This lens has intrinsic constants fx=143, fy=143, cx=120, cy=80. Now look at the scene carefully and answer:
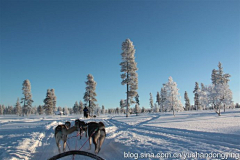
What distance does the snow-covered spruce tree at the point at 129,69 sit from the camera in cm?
2761

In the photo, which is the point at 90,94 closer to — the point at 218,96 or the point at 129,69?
the point at 129,69

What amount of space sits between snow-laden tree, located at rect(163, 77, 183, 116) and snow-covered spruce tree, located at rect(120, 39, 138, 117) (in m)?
12.2

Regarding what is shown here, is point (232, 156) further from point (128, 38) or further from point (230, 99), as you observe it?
point (230, 99)

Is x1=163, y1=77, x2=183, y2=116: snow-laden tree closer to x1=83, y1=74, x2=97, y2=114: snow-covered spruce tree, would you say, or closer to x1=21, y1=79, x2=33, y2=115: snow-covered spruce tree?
x1=83, y1=74, x2=97, y2=114: snow-covered spruce tree

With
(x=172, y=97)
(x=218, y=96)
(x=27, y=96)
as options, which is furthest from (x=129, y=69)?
(x=27, y=96)

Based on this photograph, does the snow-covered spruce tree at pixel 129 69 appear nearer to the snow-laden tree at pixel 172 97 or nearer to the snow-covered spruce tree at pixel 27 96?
the snow-laden tree at pixel 172 97

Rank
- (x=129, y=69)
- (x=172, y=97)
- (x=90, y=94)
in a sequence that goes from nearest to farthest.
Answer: (x=129, y=69) < (x=172, y=97) < (x=90, y=94)

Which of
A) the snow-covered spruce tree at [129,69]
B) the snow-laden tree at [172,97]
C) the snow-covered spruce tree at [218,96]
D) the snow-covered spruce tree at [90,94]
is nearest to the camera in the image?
the snow-covered spruce tree at [129,69]

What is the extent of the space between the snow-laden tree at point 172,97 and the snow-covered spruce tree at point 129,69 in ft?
40.2

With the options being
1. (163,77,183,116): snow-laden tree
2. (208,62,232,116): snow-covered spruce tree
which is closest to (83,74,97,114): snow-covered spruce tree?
(163,77,183,116): snow-laden tree

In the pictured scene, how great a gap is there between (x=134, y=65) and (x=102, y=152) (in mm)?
22946

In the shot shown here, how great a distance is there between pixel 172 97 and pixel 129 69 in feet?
48.4

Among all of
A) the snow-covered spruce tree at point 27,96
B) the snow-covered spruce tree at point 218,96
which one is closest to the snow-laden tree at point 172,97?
the snow-covered spruce tree at point 218,96

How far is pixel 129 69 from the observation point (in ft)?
91.5
